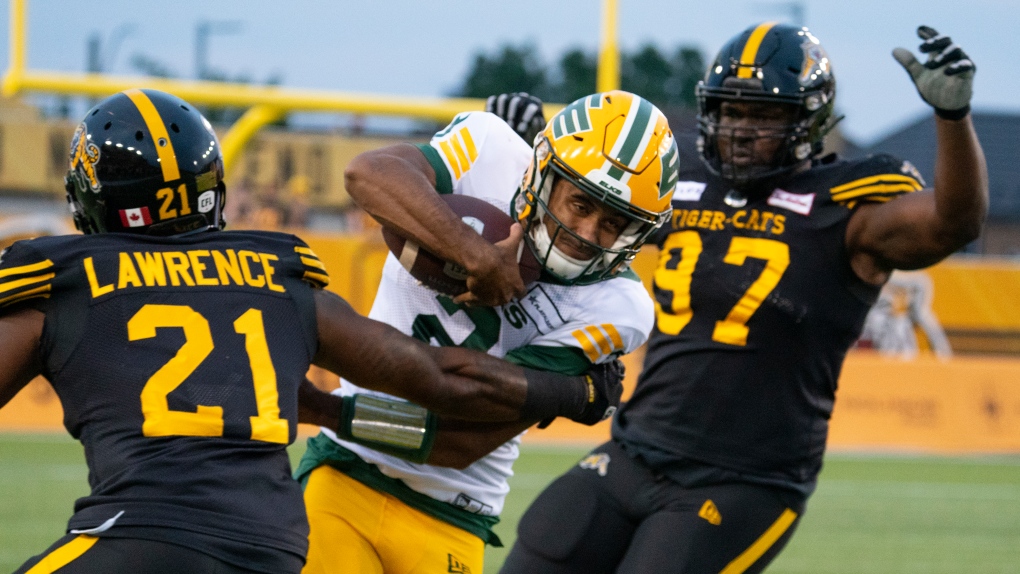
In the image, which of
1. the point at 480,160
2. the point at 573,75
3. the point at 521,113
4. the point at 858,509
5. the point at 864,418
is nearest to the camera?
the point at 480,160

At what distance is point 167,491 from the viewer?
229 cm

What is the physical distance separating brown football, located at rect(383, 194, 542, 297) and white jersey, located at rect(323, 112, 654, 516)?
125 mm

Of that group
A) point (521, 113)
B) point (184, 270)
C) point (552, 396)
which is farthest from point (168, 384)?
point (521, 113)

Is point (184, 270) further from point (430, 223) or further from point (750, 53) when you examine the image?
point (750, 53)

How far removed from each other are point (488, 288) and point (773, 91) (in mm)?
1251

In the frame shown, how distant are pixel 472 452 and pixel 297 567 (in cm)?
69

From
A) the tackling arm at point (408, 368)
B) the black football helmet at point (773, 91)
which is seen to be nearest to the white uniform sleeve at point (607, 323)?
the tackling arm at point (408, 368)

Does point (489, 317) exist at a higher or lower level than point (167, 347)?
lower

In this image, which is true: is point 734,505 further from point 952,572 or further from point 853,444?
point 853,444

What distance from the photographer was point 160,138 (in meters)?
2.59

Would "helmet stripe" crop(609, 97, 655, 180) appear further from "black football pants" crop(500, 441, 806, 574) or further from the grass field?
the grass field

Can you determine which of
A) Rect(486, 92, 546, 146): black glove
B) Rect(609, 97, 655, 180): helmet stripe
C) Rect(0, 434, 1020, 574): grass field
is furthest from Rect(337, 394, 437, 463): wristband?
Rect(0, 434, 1020, 574): grass field

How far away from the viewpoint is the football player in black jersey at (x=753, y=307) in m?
3.35

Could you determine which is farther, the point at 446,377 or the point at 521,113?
the point at 521,113
